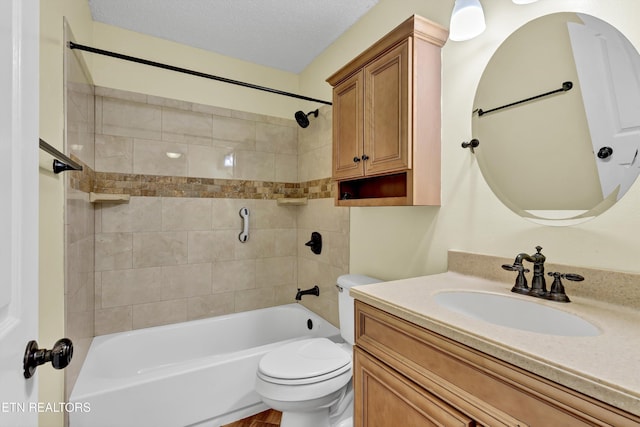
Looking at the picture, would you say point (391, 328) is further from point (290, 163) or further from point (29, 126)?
point (290, 163)

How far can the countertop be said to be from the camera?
1.57ft

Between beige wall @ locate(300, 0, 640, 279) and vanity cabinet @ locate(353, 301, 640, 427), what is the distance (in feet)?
1.91

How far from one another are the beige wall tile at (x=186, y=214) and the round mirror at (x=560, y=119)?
1.98 metres

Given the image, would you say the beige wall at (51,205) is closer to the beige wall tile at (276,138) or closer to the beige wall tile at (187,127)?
the beige wall tile at (187,127)

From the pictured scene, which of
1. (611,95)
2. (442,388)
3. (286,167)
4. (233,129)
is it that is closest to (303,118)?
(286,167)

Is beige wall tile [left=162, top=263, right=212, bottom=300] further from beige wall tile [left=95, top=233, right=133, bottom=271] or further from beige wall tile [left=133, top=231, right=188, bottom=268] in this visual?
beige wall tile [left=95, top=233, right=133, bottom=271]

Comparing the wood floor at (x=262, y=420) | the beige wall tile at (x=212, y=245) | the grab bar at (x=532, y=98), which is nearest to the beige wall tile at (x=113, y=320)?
the beige wall tile at (x=212, y=245)

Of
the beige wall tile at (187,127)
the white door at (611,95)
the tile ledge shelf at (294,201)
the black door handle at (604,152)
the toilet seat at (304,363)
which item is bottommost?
the toilet seat at (304,363)

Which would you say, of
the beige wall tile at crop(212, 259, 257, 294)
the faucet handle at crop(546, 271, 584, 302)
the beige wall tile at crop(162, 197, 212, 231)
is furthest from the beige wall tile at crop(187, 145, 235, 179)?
the faucet handle at crop(546, 271, 584, 302)

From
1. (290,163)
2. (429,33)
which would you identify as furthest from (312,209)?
(429,33)

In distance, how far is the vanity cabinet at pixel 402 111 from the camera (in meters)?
1.26

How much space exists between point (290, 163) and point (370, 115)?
54.9 inches

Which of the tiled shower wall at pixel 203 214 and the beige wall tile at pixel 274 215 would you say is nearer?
the tiled shower wall at pixel 203 214

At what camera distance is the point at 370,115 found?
1439 mm
